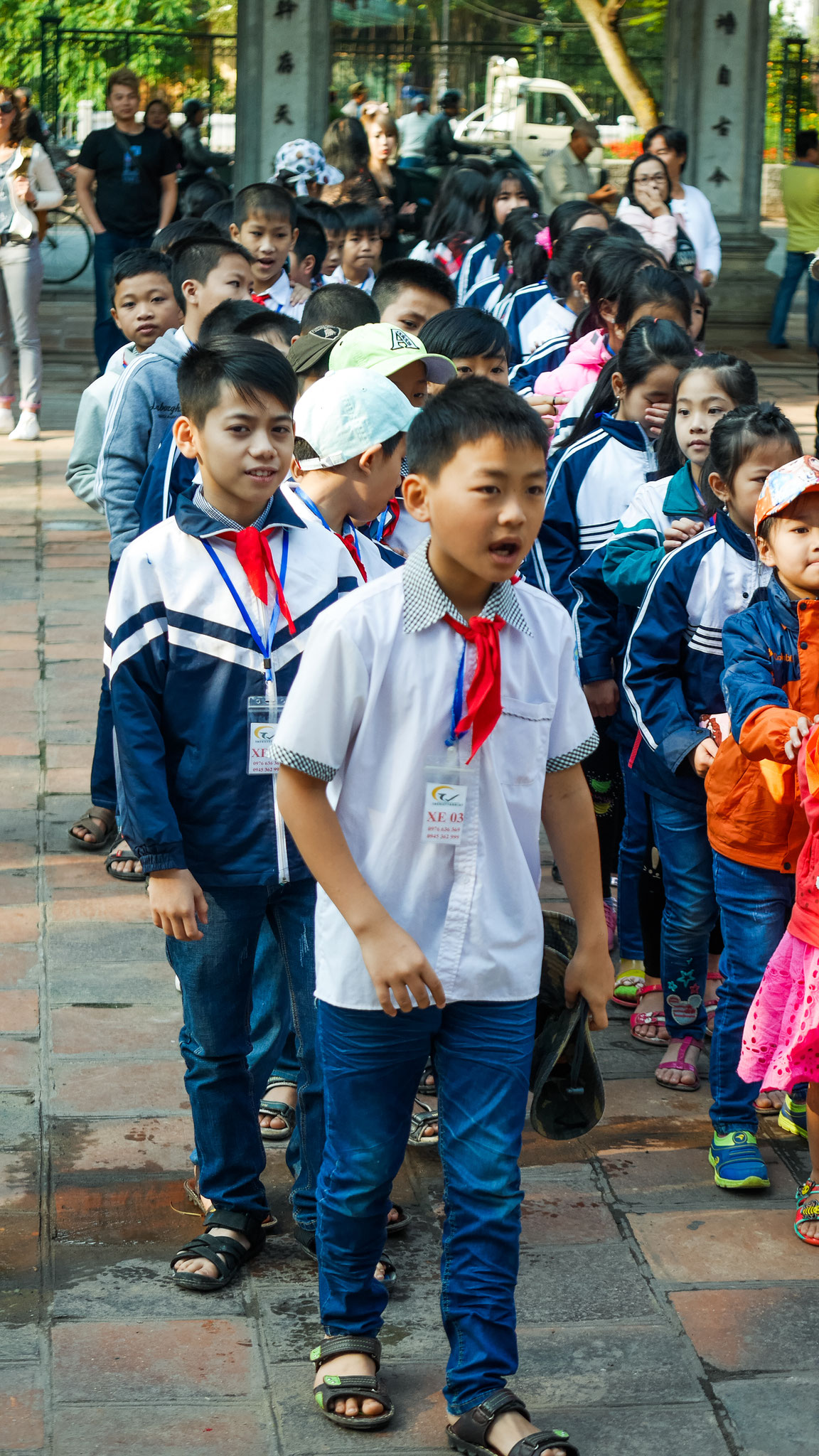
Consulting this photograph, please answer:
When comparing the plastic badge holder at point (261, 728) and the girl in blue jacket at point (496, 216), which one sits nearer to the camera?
the plastic badge holder at point (261, 728)

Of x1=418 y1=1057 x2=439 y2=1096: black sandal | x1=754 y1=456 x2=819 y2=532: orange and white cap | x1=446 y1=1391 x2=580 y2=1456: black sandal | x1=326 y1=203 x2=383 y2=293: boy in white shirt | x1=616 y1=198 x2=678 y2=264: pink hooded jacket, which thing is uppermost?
x1=616 y1=198 x2=678 y2=264: pink hooded jacket

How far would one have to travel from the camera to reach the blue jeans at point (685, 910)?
3.67 metres

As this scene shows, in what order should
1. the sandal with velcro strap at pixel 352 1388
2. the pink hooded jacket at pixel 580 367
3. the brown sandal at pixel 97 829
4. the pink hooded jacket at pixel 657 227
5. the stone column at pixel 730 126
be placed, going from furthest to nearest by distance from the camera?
the stone column at pixel 730 126 < the pink hooded jacket at pixel 657 227 < the pink hooded jacket at pixel 580 367 < the brown sandal at pixel 97 829 < the sandal with velcro strap at pixel 352 1388

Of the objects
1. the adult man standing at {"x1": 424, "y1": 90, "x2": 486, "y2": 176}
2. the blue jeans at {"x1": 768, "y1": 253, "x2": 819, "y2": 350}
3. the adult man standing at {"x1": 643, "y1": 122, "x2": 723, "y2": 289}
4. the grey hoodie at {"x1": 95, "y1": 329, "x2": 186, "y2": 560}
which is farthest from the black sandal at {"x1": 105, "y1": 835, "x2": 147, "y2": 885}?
the adult man standing at {"x1": 424, "y1": 90, "x2": 486, "y2": 176}

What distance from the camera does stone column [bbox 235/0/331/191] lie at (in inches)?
553

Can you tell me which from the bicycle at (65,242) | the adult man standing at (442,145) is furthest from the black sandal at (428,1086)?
the bicycle at (65,242)

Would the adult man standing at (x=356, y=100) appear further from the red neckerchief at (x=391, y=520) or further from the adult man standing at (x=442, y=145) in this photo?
the red neckerchief at (x=391, y=520)

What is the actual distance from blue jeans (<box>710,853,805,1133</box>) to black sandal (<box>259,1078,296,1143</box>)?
0.86 meters

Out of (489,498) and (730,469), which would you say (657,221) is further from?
(489,498)

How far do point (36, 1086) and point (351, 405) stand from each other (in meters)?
1.61

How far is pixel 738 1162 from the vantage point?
10.9 ft

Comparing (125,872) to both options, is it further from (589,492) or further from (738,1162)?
(738,1162)

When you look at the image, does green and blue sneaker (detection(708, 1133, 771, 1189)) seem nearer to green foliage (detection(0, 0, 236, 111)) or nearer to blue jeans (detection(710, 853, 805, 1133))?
blue jeans (detection(710, 853, 805, 1133))

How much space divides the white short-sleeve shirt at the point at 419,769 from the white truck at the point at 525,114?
1921 cm
